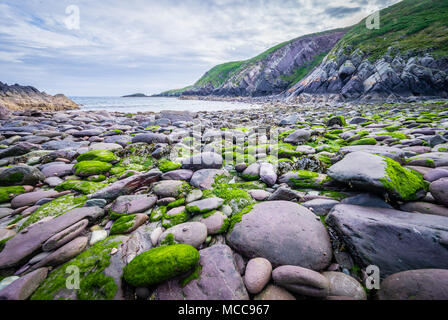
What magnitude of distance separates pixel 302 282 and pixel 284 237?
1.87 ft

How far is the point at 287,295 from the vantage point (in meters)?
1.64

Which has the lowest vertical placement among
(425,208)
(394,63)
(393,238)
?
(393,238)

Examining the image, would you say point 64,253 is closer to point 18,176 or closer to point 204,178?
point 204,178

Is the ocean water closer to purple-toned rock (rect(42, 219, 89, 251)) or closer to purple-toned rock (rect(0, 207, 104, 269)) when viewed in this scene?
purple-toned rock (rect(0, 207, 104, 269))

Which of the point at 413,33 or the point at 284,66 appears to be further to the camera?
the point at 284,66

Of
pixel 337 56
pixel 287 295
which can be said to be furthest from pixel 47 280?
pixel 337 56

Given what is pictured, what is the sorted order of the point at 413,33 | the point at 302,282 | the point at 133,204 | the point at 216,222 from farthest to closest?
the point at 413,33 → the point at 133,204 → the point at 216,222 → the point at 302,282

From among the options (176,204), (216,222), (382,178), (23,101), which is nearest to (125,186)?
(176,204)

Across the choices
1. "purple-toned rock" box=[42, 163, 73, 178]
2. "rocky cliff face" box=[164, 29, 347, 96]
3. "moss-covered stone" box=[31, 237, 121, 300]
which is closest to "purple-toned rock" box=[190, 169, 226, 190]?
"moss-covered stone" box=[31, 237, 121, 300]

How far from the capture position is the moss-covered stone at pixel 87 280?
5.57 feet

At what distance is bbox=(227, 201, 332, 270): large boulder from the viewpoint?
6.55 feet

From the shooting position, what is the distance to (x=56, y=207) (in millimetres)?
3084

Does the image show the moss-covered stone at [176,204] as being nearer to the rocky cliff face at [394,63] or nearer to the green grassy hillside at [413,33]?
the rocky cliff face at [394,63]
